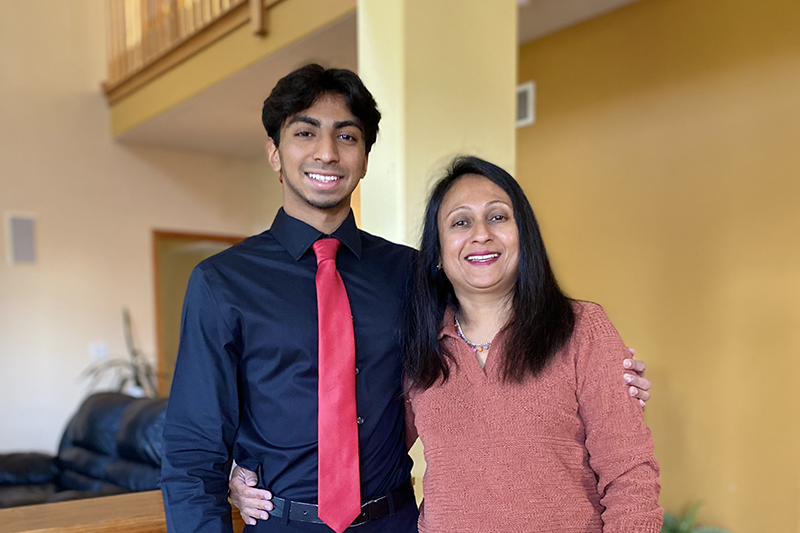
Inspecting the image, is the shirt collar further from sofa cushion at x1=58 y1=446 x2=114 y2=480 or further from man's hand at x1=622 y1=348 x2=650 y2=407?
sofa cushion at x1=58 y1=446 x2=114 y2=480

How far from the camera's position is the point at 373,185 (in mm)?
2311

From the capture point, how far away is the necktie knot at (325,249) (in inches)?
56.1

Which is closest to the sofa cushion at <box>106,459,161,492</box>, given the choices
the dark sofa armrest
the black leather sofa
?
the black leather sofa

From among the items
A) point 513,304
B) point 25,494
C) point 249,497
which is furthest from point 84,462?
point 513,304

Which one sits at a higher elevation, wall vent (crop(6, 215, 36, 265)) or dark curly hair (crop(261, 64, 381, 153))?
dark curly hair (crop(261, 64, 381, 153))

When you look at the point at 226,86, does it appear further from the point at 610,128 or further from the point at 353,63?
the point at 610,128

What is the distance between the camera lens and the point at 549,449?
1.23 metres

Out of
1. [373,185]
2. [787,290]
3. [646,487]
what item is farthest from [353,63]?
[646,487]

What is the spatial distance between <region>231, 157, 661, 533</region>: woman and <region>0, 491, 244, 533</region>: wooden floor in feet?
1.59

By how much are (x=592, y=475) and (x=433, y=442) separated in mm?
301

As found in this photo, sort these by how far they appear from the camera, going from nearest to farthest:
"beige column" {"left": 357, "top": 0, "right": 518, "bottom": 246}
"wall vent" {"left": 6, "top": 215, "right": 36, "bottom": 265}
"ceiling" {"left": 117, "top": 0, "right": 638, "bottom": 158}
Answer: "beige column" {"left": 357, "top": 0, "right": 518, "bottom": 246} → "ceiling" {"left": 117, "top": 0, "right": 638, "bottom": 158} → "wall vent" {"left": 6, "top": 215, "right": 36, "bottom": 265}

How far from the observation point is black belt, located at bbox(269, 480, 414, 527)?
1.32 metres

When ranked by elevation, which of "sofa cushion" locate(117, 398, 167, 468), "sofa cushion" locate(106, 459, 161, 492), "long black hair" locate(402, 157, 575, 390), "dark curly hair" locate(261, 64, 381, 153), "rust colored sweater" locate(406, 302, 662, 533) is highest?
"dark curly hair" locate(261, 64, 381, 153)

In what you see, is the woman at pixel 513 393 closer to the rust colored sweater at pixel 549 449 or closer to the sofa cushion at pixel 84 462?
Result: the rust colored sweater at pixel 549 449
